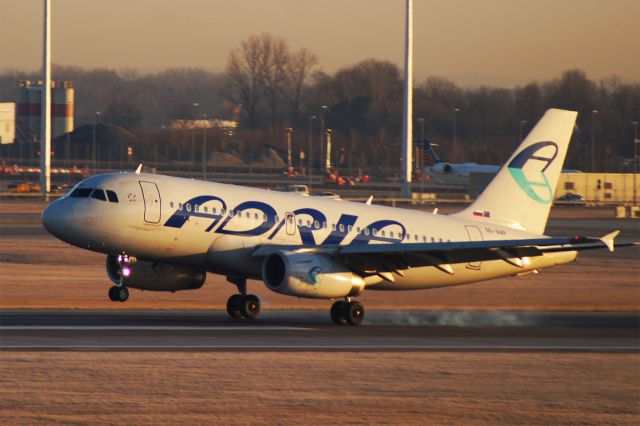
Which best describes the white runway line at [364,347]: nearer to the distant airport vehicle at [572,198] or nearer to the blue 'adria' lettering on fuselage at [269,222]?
the blue 'adria' lettering on fuselage at [269,222]

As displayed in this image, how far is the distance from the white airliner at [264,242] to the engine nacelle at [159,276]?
0.03m

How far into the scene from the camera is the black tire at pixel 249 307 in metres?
35.3

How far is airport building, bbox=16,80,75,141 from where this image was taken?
15046 cm

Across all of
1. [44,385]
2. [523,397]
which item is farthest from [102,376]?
[523,397]

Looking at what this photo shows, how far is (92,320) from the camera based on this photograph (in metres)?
33.2

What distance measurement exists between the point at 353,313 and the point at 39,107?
410 feet

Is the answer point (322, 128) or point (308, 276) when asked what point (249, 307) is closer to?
point (308, 276)

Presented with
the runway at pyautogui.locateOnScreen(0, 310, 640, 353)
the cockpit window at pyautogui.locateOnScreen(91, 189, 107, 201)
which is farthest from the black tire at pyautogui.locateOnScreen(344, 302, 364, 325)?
the cockpit window at pyautogui.locateOnScreen(91, 189, 107, 201)

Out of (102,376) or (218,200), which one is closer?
(102,376)

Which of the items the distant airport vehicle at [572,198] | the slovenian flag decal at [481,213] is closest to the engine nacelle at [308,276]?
the slovenian flag decal at [481,213]

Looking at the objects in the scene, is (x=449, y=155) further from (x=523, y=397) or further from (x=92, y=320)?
(x=523, y=397)

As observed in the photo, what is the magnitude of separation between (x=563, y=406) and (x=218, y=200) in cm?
A: 1669

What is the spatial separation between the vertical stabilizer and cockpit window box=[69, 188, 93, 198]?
14338 millimetres

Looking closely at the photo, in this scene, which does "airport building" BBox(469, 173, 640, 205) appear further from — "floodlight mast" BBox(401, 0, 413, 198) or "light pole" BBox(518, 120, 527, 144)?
"floodlight mast" BBox(401, 0, 413, 198)
